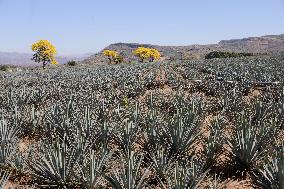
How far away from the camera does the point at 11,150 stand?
6.34m

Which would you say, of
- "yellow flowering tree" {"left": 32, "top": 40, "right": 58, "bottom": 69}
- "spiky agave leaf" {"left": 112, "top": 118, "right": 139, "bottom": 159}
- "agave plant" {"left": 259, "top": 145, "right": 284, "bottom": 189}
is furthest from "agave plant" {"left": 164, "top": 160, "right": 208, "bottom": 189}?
"yellow flowering tree" {"left": 32, "top": 40, "right": 58, "bottom": 69}

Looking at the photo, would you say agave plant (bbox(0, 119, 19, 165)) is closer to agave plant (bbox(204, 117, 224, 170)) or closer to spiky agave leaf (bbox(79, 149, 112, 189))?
spiky agave leaf (bbox(79, 149, 112, 189))

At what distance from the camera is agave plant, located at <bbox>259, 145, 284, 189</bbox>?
450cm

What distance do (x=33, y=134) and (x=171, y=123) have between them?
11.3ft

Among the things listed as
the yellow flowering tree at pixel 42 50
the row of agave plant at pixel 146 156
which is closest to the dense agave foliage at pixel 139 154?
the row of agave plant at pixel 146 156

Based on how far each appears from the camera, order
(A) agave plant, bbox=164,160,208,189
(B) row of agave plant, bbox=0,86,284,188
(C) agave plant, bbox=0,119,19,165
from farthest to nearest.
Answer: (C) agave plant, bbox=0,119,19,165 < (B) row of agave plant, bbox=0,86,284,188 < (A) agave plant, bbox=164,160,208,189

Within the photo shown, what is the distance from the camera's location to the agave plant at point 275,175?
450 centimetres

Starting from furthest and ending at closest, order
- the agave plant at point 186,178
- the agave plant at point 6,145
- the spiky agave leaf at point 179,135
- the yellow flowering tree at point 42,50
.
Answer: the yellow flowering tree at point 42,50
the spiky agave leaf at point 179,135
the agave plant at point 6,145
the agave plant at point 186,178

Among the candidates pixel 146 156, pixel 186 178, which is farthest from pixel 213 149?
pixel 186 178

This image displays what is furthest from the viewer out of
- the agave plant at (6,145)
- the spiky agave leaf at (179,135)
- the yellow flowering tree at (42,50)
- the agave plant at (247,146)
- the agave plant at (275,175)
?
the yellow flowering tree at (42,50)

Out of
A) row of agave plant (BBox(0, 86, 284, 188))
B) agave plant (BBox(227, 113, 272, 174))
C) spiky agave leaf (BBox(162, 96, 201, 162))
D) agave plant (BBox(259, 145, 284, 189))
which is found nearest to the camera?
agave plant (BBox(259, 145, 284, 189))

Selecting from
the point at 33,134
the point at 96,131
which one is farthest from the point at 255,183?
the point at 33,134

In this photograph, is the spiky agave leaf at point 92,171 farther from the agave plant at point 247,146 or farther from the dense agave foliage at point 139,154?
the agave plant at point 247,146

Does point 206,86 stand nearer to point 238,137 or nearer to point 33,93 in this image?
point 33,93
